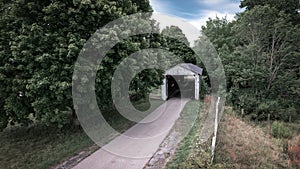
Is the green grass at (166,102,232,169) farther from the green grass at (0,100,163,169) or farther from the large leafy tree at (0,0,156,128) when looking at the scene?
the large leafy tree at (0,0,156,128)

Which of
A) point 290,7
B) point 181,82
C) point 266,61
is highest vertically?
point 290,7

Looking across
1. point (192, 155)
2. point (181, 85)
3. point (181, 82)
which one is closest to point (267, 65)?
point (181, 82)

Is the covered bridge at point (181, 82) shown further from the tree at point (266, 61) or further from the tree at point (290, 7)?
the tree at point (290, 7)

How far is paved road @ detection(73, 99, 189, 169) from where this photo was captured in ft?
18.3

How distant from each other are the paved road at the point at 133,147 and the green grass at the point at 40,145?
694 mm

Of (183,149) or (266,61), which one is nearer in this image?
(183,149)

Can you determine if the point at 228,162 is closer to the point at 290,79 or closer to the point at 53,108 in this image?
the point at 53,108

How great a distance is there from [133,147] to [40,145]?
132 inches

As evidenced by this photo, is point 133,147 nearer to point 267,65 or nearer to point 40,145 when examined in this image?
point 40,145

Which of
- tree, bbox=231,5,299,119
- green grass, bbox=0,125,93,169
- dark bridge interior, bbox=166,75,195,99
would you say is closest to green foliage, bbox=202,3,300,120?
tree, bbox=231,5,299,119

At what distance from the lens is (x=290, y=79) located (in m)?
15.3

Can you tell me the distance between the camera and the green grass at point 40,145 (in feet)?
19.4

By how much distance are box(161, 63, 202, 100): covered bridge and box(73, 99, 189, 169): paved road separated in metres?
5.76

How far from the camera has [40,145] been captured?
285 inches
